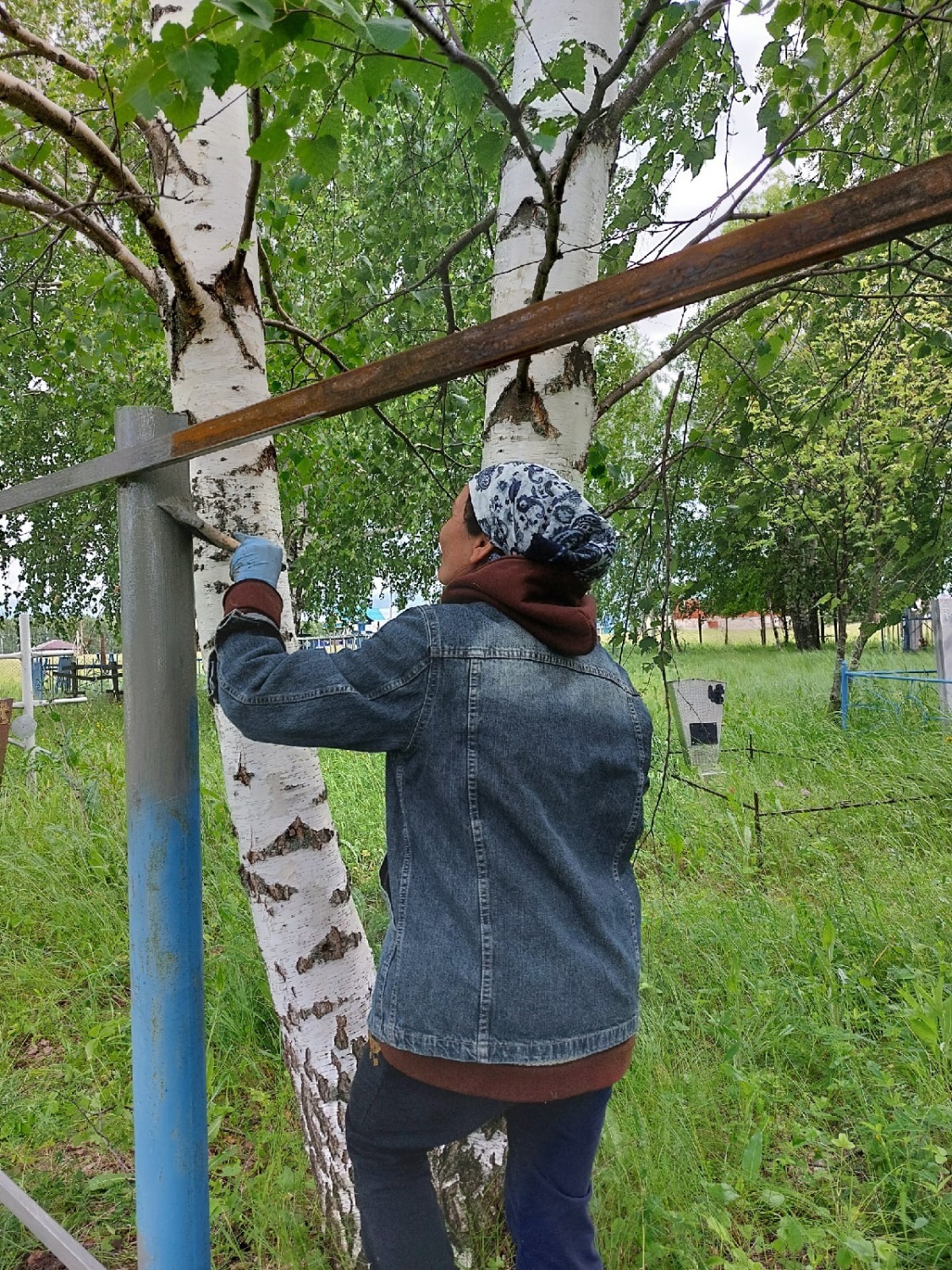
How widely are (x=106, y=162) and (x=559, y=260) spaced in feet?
3.31

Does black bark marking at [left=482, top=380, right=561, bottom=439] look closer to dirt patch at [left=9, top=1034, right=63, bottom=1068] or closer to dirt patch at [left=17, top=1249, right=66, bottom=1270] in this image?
dirt patch at [left=17, top=1249, right=66, bottom=1270]

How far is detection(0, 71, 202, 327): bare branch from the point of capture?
1776 millimetres

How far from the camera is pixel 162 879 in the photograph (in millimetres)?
1390

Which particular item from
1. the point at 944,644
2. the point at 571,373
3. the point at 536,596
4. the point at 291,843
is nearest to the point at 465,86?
the point at 571,373

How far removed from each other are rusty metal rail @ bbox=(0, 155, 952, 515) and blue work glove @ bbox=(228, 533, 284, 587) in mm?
184

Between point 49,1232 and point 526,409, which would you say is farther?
point 526,409

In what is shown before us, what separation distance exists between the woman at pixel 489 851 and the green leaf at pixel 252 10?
64cm

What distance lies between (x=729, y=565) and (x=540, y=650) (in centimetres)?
2169

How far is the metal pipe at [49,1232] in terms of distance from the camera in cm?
162

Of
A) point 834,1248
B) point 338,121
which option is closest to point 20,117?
point 338,121

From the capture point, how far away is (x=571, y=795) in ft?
4.39

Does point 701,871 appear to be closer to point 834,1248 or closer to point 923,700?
point 834,1248

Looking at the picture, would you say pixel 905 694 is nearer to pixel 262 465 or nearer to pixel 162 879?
pixel 262 465

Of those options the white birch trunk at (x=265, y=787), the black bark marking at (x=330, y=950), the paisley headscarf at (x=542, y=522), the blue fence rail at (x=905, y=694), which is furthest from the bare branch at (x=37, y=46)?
the blue fence rail at (x=905, y=694)
